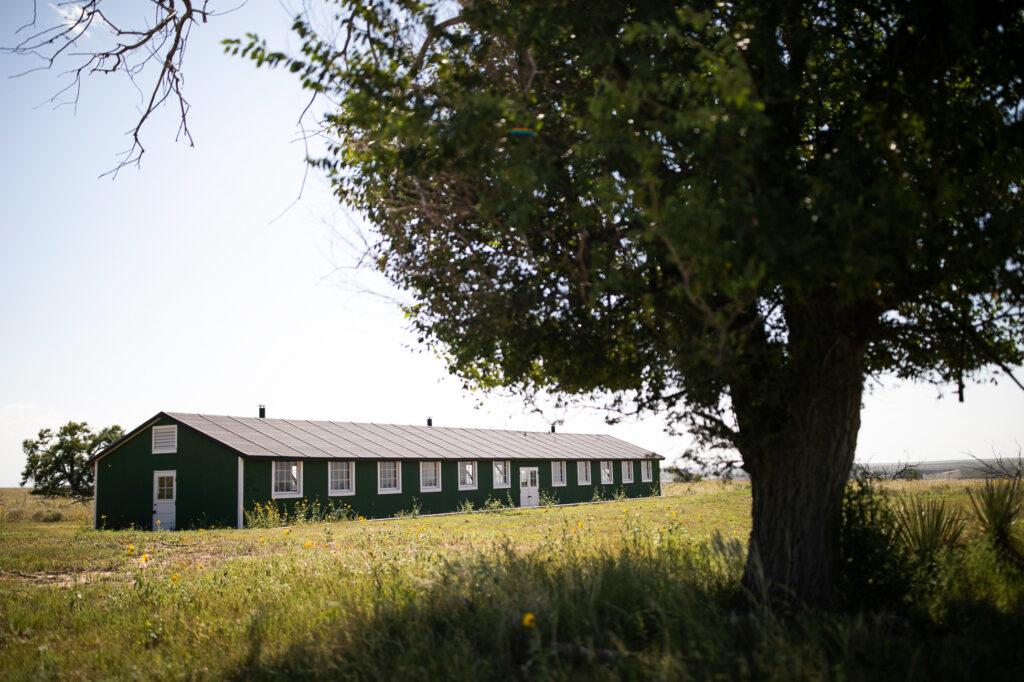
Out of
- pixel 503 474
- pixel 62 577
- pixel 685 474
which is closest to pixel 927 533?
pixel 685 474

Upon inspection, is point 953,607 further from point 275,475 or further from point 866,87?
point 275,475

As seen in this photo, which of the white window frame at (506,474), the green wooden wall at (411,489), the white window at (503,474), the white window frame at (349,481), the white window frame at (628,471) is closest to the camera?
the green wooden wall at (411,489)

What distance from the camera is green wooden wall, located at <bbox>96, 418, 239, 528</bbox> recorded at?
2883 cm

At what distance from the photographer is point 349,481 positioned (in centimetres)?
3266

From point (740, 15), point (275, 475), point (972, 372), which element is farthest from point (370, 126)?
point (275, 475)

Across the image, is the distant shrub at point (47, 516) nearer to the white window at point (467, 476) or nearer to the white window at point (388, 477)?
the white window at point (388, 477)

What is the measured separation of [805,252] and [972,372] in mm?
3722

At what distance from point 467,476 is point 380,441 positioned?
202 inches

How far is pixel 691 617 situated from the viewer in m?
5.82

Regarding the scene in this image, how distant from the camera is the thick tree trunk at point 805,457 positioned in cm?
687

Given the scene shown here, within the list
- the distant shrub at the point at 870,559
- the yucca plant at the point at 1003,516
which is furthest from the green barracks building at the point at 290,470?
the distant shrub at the point at 870,559

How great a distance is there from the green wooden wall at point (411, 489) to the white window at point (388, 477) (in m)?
0.20

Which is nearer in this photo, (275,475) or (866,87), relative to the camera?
→ (866,87)

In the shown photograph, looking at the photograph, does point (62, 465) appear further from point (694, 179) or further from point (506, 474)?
point (694, 179)
